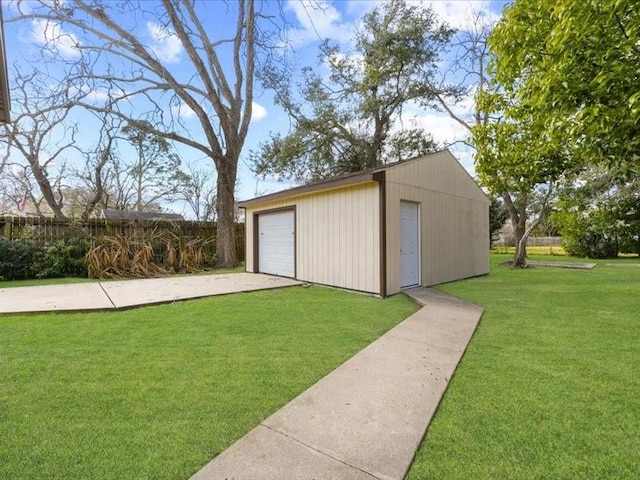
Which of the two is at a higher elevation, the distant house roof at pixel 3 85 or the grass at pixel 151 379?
the distant house roof at pixel 3 85

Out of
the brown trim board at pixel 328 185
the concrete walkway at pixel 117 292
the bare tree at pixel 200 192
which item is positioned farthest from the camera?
the bare tree at pixel 200 192

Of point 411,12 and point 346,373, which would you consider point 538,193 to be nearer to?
point 411,12

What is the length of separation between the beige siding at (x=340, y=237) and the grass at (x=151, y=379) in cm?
159

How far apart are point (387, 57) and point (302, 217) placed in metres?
10.1

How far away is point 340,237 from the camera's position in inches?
285

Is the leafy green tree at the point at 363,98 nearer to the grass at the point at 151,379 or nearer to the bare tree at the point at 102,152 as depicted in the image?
the bare tree at the point at 102,152

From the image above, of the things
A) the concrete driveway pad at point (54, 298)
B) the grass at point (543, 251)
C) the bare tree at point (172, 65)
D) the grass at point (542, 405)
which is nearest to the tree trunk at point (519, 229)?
the grass at point (543, 251)

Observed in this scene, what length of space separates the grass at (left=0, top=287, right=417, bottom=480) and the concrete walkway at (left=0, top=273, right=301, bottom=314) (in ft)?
1.51

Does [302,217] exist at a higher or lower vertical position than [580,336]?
higher

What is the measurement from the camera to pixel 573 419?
→ 2225 mm

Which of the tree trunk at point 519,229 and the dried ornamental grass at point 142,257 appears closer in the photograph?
the dried ornamental grass at point 142,257

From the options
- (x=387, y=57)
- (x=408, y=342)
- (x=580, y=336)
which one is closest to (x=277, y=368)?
(x=408, y=342)

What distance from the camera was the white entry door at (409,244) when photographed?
7.09 meters

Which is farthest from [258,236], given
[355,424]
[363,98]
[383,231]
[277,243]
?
[363,98]
